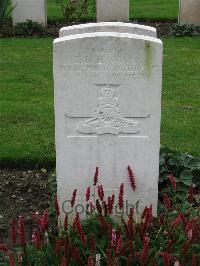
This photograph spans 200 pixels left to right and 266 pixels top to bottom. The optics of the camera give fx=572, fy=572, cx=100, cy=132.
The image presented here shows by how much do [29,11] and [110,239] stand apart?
393 inches

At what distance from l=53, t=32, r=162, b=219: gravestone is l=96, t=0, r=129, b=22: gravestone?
945 centimetres

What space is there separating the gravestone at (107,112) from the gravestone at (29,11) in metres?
9.24

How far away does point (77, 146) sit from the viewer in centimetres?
426

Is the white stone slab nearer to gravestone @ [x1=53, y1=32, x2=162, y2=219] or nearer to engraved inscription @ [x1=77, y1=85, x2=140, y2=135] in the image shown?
gravestone @ [x1=53, y1=32, x2=162, y2=219]

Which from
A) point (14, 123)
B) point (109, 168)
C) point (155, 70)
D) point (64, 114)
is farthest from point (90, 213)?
point (14, 123)

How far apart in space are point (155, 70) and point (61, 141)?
0.87 meters

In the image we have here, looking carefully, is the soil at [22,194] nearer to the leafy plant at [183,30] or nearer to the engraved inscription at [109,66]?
the engraved inscription at [109,66]

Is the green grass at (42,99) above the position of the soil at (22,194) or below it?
above

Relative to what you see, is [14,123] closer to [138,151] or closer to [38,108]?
[38,108]

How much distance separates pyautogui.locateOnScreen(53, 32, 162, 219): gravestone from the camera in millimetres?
4016

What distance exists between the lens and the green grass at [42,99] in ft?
20.7

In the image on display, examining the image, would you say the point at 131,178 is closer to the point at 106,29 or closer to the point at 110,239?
the point at 110,239

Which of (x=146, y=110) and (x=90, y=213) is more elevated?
(x=146, y=110)

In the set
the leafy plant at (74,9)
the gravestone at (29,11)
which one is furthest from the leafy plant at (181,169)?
the leafy plant at (74,9)
